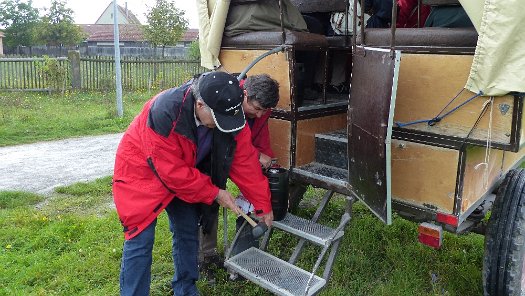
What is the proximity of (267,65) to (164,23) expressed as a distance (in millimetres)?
14359

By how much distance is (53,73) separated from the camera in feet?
45.8

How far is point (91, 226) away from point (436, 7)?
143 inches

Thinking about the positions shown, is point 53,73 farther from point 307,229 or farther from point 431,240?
point 431,240

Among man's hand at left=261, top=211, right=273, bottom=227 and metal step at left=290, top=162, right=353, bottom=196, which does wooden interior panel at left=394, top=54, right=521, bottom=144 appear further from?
man's hand at left=261, top=211, right=273, bottom=227

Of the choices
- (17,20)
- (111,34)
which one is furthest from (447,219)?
(111,34)

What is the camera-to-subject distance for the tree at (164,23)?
16.8 meters

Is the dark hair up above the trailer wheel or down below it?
above

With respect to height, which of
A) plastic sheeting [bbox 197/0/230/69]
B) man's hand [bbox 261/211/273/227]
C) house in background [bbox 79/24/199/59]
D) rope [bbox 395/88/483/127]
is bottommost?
man's hand [bbox 261/211/273/227]

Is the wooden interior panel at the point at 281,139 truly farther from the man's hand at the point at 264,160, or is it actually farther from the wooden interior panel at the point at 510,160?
the wooden interior panel at the point at 510,160

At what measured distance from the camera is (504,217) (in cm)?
307

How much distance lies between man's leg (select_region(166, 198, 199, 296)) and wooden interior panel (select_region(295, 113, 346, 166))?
949 millimetres

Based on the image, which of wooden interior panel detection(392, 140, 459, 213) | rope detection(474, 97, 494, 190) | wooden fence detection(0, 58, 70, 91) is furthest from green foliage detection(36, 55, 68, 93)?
rope detection(474, 97, 494, 190)

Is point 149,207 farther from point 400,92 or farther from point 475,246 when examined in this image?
point 475,246

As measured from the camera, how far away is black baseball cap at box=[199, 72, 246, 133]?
2684 millimetres
